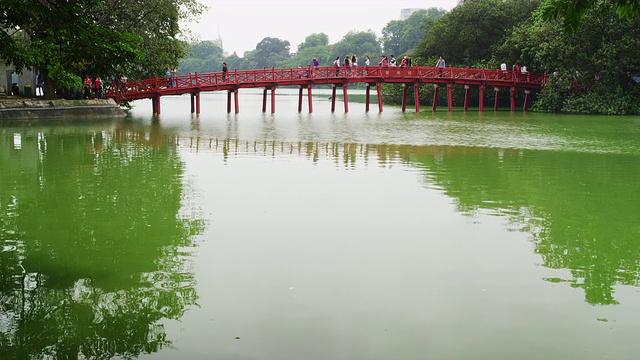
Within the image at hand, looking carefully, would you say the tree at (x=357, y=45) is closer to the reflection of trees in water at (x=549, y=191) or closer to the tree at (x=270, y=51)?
the tree at (x=270, y=51)

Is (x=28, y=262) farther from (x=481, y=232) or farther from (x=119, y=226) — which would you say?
(x=481, y=232)

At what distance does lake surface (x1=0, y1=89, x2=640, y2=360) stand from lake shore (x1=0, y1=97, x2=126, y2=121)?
12.9 meters

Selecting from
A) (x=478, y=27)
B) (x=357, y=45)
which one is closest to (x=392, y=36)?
(x=357, y=45)

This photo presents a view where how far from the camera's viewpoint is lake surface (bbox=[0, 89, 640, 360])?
5.39m

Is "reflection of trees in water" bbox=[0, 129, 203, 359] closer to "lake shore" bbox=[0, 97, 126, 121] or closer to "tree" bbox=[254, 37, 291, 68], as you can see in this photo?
"lake shore" bbox=[0, 97, 126, 121]

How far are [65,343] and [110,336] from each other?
0.32 meters

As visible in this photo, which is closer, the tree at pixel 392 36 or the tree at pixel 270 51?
the tree at pixel 392 36

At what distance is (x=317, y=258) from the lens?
7.59 m

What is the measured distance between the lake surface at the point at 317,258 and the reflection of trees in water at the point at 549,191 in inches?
1.9

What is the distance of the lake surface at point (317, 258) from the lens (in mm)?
5391

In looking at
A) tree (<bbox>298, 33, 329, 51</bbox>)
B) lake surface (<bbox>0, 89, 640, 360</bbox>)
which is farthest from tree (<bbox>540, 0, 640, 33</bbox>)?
tree (<bbox>298, 33, 329, 51</bbox>)

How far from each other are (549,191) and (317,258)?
5.89m

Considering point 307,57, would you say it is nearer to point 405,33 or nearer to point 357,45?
point 357,45

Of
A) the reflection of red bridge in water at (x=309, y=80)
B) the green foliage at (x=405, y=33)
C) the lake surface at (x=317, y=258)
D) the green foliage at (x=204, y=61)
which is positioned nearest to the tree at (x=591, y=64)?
the reflection of red bridge in water at (x=309, y=80)
